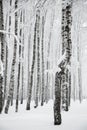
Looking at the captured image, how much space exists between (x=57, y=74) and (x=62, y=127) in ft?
6.94

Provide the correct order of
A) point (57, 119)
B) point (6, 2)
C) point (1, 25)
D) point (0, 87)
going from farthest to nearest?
1. point (6, 2)
2. point (1, 25)
3. point (0, 87)
4. point (57, 119)

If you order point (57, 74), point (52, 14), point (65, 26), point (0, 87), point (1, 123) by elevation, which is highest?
point (52, 14)

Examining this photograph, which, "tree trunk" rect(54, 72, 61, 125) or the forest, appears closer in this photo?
"tree trunk" rect(54, 72, 61, 125)

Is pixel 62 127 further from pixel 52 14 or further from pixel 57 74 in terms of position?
pixel 52 14

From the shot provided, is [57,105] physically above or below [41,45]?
below

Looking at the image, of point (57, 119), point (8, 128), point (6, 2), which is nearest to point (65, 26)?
point (57, 119)

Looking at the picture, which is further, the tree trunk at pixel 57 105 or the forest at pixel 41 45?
the forest at pixel 41 45

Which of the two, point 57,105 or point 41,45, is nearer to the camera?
point 57,105

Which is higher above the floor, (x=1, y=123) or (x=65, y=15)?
(x=65, y=15)

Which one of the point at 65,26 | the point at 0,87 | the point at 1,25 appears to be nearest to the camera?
the point at 65,26

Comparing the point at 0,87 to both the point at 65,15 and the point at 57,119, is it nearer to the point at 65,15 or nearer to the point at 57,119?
the point at 57,119

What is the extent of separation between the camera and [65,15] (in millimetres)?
11328

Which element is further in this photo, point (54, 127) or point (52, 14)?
point (52, 14)

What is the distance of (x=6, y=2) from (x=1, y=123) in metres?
13.6
